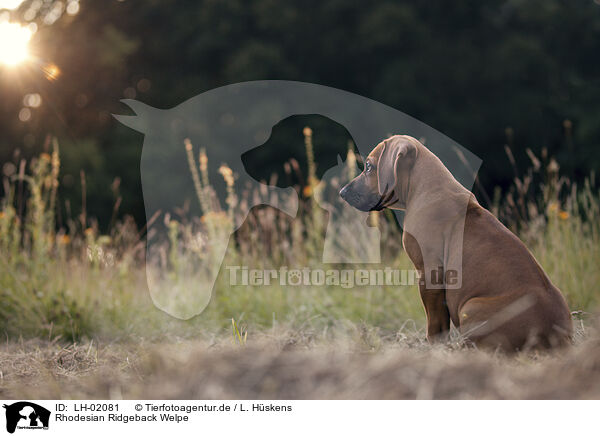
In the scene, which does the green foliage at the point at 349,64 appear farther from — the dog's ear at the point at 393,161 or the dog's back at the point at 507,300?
the dog's back at the point at 507,300

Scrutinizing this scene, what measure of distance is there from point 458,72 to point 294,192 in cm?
612

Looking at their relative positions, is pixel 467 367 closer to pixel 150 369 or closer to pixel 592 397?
pixel 592 397

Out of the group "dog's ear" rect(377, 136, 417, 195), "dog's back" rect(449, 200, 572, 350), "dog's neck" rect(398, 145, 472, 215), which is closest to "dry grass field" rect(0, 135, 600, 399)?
"dog's back" rect(449, 200, 572, 350)

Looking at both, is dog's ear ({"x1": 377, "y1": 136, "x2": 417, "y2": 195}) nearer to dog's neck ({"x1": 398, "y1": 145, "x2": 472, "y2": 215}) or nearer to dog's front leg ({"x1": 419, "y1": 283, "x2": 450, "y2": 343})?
dog's neck ({"x1": 398, "y1": 145, "x2": 472, "y2": 215})

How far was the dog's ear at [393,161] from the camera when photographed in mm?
3338

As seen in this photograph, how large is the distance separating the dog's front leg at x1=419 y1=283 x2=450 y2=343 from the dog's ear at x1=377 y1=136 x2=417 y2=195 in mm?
645

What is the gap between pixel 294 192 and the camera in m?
6.67

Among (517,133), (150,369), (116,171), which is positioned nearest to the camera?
(150,369)

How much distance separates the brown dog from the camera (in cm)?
279

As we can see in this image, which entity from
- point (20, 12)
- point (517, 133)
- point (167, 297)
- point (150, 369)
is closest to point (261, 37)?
point (20, 12)
